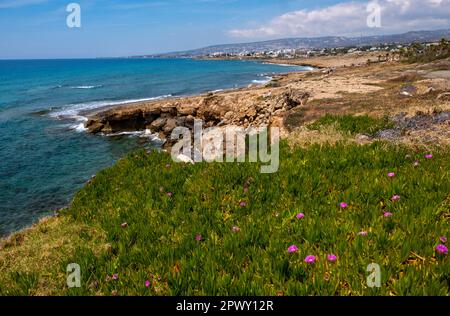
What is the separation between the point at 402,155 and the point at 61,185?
19716 millimetres

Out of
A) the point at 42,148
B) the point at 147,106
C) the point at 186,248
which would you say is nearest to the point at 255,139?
the point at 186,248

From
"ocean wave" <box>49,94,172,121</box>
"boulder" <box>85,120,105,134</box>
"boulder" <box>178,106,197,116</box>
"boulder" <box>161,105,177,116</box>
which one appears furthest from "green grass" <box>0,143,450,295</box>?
"ocean wave" <box>49,94,172,121</box>

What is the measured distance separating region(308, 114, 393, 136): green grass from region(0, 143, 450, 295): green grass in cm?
246

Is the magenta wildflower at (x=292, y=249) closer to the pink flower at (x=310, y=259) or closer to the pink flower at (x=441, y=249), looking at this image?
the pink flower at (x=310, y=259)

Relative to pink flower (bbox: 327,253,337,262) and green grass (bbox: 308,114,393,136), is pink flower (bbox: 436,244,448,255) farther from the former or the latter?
green grass (bbox: 308,114,393,136)

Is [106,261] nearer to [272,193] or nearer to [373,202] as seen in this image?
[272,193]

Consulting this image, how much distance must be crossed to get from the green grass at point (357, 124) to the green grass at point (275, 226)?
246 cm

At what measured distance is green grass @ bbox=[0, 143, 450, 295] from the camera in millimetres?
4254

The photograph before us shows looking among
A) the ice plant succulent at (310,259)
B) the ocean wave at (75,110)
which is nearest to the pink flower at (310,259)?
the ice plant succulent at (310,259)

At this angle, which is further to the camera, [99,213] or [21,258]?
[99,213]

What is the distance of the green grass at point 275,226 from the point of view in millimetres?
4254
